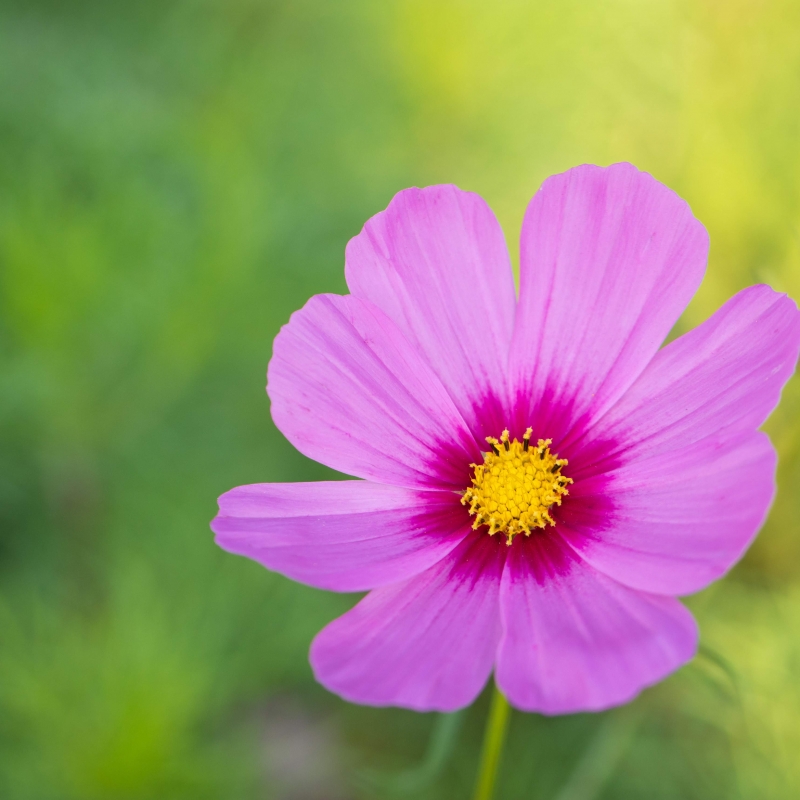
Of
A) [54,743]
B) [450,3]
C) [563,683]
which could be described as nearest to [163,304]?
[54,743]

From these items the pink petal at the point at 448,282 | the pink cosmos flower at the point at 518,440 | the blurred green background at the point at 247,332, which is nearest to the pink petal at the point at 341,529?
the pink cosmos flower at the point at 518,440

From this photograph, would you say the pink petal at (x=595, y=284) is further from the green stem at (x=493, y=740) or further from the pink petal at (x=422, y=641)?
the green stem at (x=493, y=740)

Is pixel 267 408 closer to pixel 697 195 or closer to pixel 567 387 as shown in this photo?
pixel 697 195

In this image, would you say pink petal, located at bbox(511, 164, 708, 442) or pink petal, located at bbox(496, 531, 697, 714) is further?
pink petal, located at bbox(511, 164, 708, 442)

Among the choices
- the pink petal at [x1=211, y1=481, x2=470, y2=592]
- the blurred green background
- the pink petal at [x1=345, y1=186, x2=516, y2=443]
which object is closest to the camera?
the pink petal at [x1=211, y1=481, x2=470, y2=592]

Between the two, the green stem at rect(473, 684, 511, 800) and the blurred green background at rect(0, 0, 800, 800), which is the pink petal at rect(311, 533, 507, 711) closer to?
the green stem at rect(473, 684, 511, 800)

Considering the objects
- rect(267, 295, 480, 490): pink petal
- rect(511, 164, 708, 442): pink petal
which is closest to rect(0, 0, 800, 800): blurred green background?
rect(511, 164, 708, 442): pink petal
